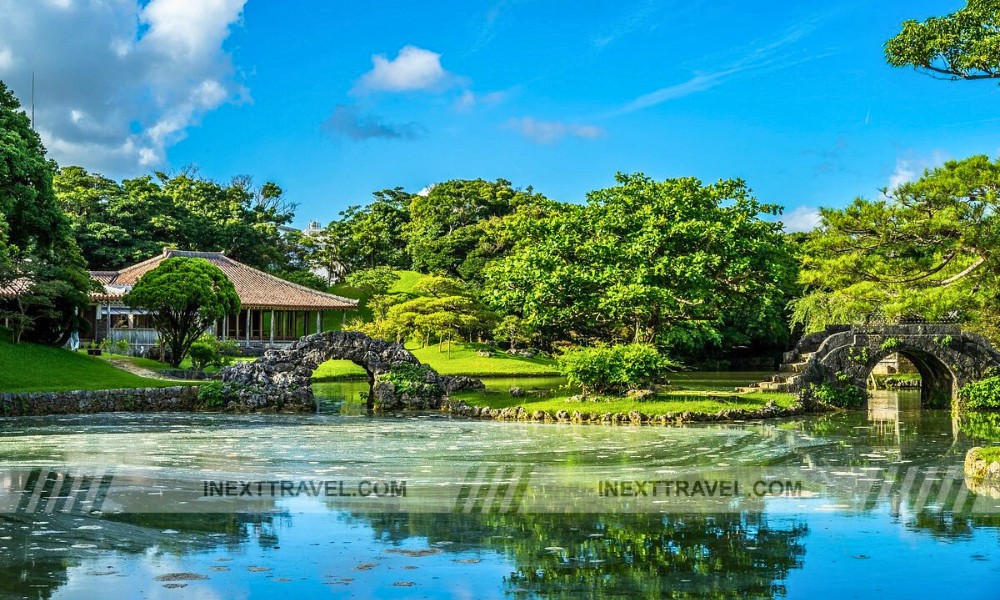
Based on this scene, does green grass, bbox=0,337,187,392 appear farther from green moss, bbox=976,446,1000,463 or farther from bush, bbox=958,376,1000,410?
bush, bbox=958,376,1000,410

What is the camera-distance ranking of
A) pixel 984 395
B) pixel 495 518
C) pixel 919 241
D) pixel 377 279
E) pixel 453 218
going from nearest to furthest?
pixel 495 518, pixel 919 241, pixel 984 395, pixel 377 279, pixel 453 218

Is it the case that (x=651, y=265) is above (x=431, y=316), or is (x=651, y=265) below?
above

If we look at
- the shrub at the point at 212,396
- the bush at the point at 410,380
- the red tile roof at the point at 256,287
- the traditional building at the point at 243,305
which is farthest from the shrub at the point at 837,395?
the red tile roof at the point at 256,287

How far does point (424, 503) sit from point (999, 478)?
678 centimetres

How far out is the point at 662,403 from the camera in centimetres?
2117

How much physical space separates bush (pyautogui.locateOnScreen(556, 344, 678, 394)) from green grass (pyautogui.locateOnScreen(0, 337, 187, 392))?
424 inches

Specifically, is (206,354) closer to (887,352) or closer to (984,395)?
(887,352)

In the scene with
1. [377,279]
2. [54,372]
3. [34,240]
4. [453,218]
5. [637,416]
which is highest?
[453,218]

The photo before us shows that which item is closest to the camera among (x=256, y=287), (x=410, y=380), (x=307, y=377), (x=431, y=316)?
(x=307, y=377)

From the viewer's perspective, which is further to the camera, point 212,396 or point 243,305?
point 243,305

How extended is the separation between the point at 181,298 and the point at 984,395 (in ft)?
75.6

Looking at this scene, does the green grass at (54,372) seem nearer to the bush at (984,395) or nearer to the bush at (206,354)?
the bush at (206,354)

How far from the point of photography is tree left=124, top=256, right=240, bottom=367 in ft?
99.9

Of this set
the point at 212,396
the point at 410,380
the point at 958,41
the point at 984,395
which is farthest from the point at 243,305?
the point at 958,41
